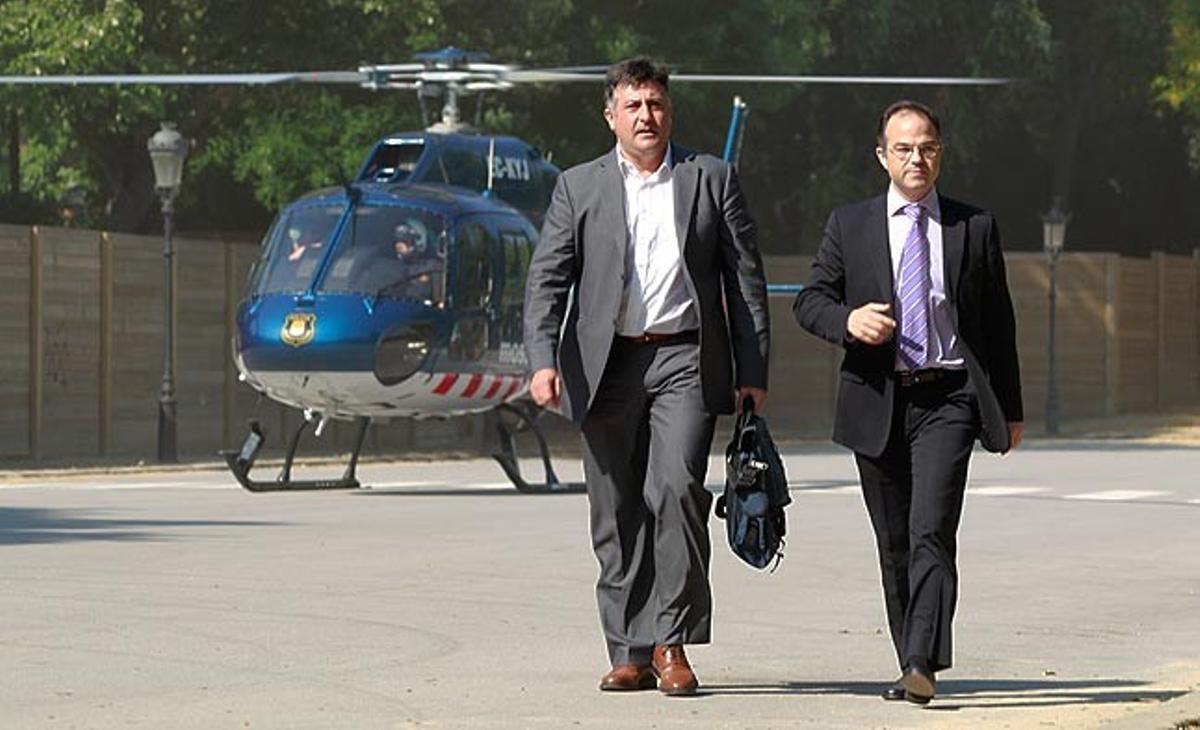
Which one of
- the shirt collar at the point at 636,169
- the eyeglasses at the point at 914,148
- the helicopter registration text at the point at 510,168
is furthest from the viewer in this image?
the helicopter registration text at the point at 510,168

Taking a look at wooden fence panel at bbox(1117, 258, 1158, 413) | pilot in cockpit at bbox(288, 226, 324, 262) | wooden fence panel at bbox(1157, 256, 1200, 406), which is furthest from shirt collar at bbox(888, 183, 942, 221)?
wooden fence panel at bbox(1157, 256, 1200, 406)

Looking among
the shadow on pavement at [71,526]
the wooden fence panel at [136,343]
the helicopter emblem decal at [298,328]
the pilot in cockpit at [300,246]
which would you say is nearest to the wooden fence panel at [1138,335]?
the wooden fence panel at [136,343]

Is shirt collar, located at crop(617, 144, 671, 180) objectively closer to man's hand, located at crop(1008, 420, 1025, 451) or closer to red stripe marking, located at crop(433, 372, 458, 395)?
man's hand, located at crop(1008, 420, 1025, 451)

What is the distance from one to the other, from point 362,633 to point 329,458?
2406 centimetres

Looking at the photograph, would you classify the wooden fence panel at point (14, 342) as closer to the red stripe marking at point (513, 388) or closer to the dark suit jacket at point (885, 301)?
the red stripe marking at point (513, 388)

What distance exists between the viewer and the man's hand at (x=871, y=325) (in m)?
10.6

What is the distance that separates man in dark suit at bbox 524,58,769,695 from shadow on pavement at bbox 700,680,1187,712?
45 centimetres

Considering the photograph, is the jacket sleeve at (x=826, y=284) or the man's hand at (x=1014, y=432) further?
the jacket sleeve at (x=826, y=284)

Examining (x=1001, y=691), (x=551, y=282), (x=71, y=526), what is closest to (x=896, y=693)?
(x=1001, y=691)

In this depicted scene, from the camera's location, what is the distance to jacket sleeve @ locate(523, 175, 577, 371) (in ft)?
36.7

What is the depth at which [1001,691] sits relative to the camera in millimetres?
11539

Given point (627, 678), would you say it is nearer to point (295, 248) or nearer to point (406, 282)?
point (295, 248)

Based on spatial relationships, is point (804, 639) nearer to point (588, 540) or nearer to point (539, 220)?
point (588, 540)

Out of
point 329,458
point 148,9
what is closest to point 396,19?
point 148,9
